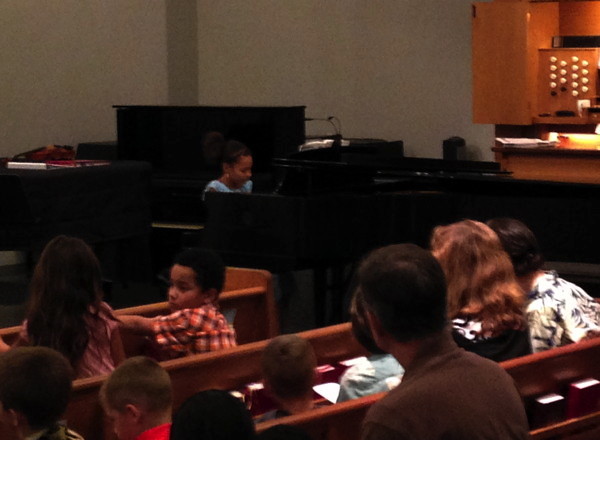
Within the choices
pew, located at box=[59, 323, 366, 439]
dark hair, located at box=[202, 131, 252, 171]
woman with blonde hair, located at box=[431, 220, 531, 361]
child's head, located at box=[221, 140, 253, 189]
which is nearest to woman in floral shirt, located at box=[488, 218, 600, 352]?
woman with blonde hair, located at box=[431, 220, 531, 361]

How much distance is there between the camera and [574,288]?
Result: 4.09 metres

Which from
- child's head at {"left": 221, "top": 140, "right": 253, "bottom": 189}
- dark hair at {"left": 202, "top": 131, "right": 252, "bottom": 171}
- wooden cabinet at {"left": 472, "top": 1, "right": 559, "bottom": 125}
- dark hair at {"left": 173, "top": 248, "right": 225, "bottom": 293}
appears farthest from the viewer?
wooden cabinet at {"left": 472, "top": 1, "right": 559, "bottom": 125}

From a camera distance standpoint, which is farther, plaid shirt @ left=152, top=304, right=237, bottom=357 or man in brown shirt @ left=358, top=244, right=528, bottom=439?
plaid shirt @ left=152, top=304, right=237, bottom=357

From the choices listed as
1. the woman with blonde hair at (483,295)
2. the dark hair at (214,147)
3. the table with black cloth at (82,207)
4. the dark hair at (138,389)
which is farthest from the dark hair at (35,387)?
the dark hair at (214,147)

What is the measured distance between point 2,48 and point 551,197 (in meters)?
6.01

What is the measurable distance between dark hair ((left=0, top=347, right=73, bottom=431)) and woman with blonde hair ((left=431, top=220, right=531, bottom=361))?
4.39ft

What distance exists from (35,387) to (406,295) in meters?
1.10

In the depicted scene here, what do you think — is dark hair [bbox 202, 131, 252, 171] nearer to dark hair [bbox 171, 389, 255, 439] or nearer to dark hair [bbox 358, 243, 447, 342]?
dark hair [bbox 358, 243, 447, 342]

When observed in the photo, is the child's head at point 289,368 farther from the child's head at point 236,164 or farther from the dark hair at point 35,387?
the child's head at point 236,164

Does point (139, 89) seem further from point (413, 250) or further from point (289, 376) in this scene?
point (413, 250)

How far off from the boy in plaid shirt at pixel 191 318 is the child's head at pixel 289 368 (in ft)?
3.24

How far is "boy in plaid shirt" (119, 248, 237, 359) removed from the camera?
166 inches

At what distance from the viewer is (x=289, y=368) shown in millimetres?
3205

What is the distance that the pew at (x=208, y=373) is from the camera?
11.0 ft
